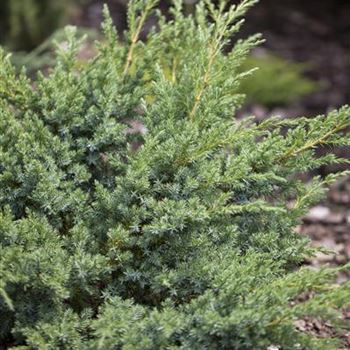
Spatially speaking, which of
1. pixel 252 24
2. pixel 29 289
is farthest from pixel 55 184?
pixel 252 24

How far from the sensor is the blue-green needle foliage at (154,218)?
5.80 ft

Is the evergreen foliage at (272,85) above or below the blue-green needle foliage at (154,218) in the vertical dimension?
above

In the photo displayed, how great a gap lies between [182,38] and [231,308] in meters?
1.18

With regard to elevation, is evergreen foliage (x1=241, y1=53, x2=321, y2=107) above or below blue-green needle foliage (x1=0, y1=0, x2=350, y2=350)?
above

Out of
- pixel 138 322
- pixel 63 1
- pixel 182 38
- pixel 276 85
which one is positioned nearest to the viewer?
pixel 138 322

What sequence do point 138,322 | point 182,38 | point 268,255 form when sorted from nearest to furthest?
1. point 138,322
2. point 268,255
3. point 182,38

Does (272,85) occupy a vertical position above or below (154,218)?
above

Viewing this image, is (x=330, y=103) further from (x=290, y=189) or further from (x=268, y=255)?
(x=268, y=255)

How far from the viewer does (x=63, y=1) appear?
5.07 meters

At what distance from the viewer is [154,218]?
6.25ft

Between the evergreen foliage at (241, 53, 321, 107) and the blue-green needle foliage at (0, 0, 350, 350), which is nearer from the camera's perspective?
the blue-green needle foliage at (0, 0, 350, 350)

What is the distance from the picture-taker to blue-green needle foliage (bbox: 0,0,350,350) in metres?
1.77

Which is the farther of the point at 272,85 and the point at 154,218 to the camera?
the point at 272,85

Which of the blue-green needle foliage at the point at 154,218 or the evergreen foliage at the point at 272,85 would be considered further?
the evergreen foliage at the point at 272,85
